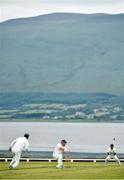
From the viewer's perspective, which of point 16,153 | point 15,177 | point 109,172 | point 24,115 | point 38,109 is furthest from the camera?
point 38,109

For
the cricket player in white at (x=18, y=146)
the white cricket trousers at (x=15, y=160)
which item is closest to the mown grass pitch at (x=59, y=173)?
the white cricket trousers at (x=15, y=160)

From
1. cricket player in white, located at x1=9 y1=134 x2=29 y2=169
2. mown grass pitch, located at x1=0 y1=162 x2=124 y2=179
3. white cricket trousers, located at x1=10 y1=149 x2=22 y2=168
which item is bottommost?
mown grass pitch, located at x1=0 y1=162 x2=124 y2=179

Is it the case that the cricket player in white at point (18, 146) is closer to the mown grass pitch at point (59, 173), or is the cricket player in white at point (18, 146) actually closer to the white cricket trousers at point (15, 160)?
the white cricket trousers at point (15, 160)

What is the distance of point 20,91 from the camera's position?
7534 inches

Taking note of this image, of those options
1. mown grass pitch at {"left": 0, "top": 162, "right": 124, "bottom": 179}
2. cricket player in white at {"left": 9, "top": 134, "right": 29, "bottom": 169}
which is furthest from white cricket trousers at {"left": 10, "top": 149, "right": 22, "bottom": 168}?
mown grass pitch at {"left": 0, "top": 162, "right": 124, "bottom": 179}

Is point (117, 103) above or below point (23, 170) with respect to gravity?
above

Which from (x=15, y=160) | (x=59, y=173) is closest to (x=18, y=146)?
(x=15, y=160)

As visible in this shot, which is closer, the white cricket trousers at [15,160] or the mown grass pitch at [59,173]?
the mown grass pitch at [59,173]

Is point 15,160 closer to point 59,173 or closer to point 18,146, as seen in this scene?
point 18,146

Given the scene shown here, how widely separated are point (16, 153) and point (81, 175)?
3.35 m

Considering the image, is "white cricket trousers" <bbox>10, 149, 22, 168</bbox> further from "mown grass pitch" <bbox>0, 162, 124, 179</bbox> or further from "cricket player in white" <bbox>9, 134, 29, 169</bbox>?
"mown grass pitch" <bbox>0, 162, 124, 179</bbox>

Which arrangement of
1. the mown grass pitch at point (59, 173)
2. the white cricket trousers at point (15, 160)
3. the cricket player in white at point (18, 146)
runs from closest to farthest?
the mown grass pitch at point (59, 173)
the white cricket trousers at point (15, 160)
the cricket player in white at point (18, 146)

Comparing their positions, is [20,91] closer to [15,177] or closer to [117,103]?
[117,103]

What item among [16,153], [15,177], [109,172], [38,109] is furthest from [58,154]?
[38,109]
